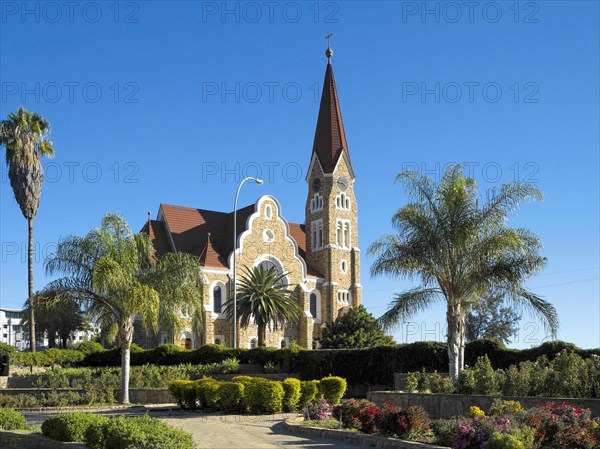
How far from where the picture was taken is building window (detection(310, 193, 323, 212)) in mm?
65188

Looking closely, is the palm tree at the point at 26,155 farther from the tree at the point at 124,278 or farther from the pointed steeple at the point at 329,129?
the pointed steeple at the point at 329,129

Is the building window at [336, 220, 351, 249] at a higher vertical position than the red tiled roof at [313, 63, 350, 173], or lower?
lower

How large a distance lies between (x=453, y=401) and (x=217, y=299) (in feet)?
131

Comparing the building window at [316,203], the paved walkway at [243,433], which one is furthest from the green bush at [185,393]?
the building window at [316,203]

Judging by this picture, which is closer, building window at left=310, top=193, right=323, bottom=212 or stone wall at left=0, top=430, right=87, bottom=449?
stone wall at left=0, top=430, right=87, bottom=449

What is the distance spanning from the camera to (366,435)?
1441 cm

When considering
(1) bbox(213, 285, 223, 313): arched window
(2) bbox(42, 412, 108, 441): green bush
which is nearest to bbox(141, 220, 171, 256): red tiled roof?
(1) bbox(213, 285, 223, 313): arched window

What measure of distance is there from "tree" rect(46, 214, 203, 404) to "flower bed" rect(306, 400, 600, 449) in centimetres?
1117

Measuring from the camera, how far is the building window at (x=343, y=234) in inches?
2557

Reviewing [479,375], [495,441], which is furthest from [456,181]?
[495,441]

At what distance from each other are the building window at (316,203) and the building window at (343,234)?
217 centimetres

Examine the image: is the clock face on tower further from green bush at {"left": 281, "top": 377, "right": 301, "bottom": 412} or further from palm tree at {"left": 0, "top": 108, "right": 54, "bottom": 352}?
green bush at {"left": 281, "top": 377, "right": 301, "bottom": 412}

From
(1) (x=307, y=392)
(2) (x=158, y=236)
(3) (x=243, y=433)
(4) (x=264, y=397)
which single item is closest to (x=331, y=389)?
(1) (x=307, y=392)

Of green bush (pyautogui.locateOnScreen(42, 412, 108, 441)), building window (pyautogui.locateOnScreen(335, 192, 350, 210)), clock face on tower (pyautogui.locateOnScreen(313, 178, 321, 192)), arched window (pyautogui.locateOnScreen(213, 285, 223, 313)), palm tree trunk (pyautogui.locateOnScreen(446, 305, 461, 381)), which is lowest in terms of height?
green bush (pyautogui.locateOnScreen(42, 412, 108, 441))
